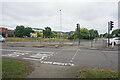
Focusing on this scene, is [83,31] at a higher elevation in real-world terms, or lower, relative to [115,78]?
higher

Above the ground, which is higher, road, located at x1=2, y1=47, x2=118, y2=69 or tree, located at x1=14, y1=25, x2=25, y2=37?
tree, located at x1=14, y1=25, x2=25, y2=37

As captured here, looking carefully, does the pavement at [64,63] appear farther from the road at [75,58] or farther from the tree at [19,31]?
the tree at [19,31]

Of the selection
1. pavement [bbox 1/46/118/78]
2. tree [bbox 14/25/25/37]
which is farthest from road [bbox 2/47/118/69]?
tree [bbox 14/25/25/37]

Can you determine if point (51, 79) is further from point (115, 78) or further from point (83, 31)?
point (83, 31)

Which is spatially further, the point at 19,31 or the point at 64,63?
the point at 19,31

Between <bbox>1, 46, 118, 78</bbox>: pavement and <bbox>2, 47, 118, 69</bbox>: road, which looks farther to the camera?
<bbox>2, 47, 118, 69</bbox>: road

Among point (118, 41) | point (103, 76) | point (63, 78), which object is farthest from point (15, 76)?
point (118, 41)

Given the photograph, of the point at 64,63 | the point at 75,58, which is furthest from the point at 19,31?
the point at 64,63

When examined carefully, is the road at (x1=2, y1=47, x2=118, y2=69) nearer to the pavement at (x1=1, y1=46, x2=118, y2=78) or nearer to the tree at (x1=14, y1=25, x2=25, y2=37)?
the pavement at (x1=1, y1=46, x2=118, y2=78)

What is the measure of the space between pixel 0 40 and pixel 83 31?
3892cm

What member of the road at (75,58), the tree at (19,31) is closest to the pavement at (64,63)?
the road at (75,58)

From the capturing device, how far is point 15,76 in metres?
3.28

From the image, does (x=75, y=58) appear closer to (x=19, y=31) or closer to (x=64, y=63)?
(x=64, y=63)

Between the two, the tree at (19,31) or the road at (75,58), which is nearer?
the road at (75,58)
